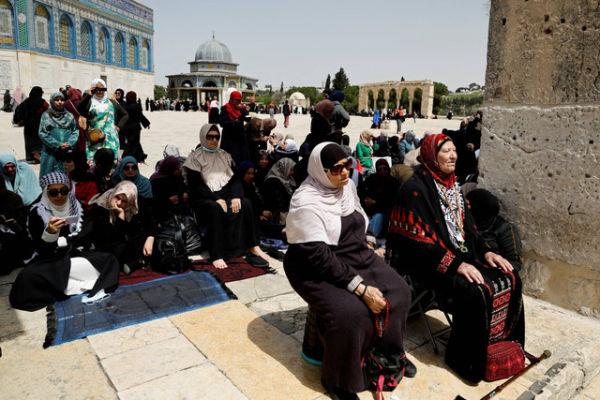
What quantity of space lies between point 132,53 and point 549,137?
3865cm

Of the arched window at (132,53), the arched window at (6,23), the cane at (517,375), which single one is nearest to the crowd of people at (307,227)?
the cane at (517,375)

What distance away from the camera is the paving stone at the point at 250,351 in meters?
2.34

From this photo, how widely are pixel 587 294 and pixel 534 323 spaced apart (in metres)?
0.47

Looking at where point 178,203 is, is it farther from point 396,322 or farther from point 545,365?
point 545,365

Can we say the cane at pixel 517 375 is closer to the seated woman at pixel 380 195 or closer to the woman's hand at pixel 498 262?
the woman's hand at pixel 498 262

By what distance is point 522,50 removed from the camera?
3354 mm

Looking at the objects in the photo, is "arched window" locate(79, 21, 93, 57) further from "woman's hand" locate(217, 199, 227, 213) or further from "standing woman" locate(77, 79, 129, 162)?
"woman's hand" locate(217, 199, 227, 213)

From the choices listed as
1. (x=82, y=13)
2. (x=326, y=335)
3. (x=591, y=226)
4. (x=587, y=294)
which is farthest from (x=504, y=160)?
(x=82, y=13)

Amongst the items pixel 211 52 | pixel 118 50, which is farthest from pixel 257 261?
pixel 211 52

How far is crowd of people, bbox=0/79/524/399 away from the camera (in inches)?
90.3

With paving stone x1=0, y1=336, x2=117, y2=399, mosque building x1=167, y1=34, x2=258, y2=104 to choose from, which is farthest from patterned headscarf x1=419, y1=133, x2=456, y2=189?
mosque building x1=167, y1=34, x2=258, y2=104

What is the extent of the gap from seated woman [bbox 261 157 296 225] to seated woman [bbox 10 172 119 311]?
2.13m

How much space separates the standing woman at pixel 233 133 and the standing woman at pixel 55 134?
6.34ft

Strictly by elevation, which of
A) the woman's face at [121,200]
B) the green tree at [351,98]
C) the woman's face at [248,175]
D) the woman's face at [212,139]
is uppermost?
the green tree at [351,98]
